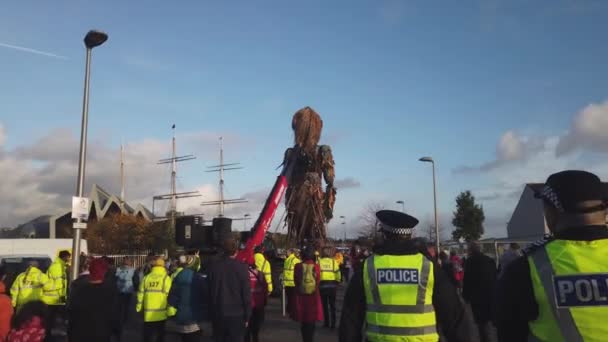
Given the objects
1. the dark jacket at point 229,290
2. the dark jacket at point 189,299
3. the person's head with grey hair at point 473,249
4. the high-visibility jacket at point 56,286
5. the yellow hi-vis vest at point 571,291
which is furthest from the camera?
the high-visibility jacket at point 56,286

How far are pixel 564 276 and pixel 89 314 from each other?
527cm

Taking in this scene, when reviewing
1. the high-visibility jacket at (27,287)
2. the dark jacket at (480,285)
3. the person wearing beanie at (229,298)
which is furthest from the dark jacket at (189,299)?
the dark jacket at (480,285)

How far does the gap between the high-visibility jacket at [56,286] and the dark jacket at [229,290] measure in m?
5.17

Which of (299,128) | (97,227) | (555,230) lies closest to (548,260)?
(555,230)

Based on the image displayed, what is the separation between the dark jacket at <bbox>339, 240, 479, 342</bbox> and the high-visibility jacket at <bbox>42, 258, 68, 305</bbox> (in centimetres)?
842

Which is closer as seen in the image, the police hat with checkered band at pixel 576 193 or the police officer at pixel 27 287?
the police hat with checkered band at pixel 576 193

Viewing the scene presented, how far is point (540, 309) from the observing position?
2.51 m

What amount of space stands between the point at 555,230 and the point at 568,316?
45 centimetres

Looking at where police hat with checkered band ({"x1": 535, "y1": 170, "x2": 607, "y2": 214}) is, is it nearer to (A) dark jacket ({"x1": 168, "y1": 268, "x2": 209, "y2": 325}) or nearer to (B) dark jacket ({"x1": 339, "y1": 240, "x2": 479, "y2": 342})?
(B) dark jacket ({"x1": 339, "y1": 240, "x2": 479, "y2": 342})

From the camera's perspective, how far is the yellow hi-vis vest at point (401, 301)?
383 centimetres

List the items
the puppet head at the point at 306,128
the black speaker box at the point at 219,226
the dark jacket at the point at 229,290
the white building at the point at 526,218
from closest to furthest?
1. the dark jacket at the point at 229,290
2. the black speaker box at the point at 219,226
3. the puppet head at the point at 306,128
4. the white building at the point at 526,218

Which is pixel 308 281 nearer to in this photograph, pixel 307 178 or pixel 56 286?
pixel 56 286

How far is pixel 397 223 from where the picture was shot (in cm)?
416

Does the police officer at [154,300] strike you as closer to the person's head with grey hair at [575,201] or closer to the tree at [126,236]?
the person's head with grey hair at [575,201]
